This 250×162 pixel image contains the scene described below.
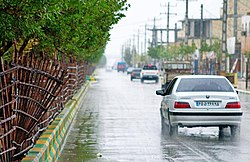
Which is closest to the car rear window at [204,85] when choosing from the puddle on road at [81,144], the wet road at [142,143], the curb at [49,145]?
the wet road at [142,143]

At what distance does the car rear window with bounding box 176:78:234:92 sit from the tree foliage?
2694 mm

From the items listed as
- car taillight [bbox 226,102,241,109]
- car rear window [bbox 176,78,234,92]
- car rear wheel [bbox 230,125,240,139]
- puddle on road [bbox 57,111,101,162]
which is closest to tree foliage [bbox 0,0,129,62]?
puddle on road [bbox 57,111,101,162]

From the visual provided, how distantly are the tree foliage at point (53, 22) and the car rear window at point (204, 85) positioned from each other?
2694 millimetres

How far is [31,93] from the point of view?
11266mm

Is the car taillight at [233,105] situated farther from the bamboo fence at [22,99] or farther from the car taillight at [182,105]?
the bamboo fence at [22,99]

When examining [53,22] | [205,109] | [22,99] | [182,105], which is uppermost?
[53,22]

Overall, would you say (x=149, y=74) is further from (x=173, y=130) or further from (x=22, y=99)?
(x=22, y=99)

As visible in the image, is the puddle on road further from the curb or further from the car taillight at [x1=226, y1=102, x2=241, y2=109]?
the car taillight at [x1=226, y1=102, x2=241, y2=109]

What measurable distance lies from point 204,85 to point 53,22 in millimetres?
6208

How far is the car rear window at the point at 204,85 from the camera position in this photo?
18453 millimetres

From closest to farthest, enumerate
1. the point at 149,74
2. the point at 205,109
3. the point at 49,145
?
1. the point at 49,145
2. the point at 205,109
3. the point at 149,74

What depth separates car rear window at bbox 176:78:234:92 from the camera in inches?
727

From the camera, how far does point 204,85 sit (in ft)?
61.0


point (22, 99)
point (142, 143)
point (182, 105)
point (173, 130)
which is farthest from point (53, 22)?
point (173, 130)
